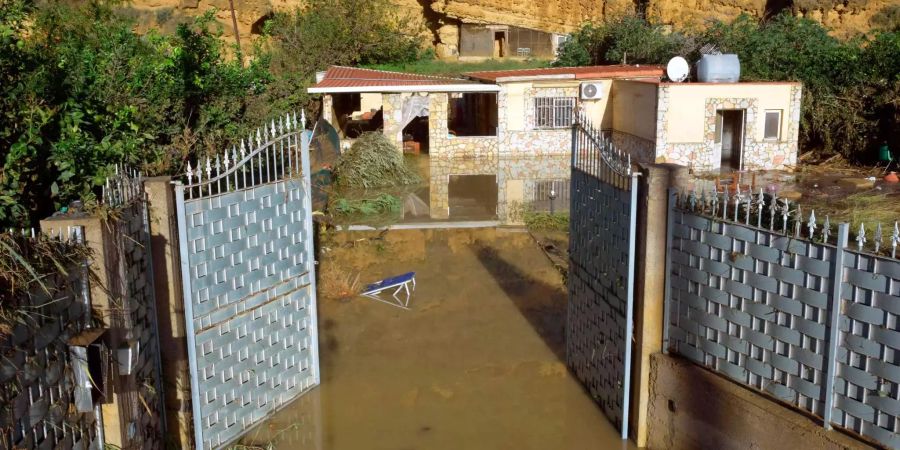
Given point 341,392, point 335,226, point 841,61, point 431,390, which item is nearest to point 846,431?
point 431,390

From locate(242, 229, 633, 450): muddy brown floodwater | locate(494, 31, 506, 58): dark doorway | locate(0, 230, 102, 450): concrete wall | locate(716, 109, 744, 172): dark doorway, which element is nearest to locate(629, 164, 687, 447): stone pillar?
locate(242, 229, 633, 450): muddy brown floodwater

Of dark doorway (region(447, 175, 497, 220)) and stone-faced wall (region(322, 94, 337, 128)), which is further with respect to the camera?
stone-faced wall (region(322, 94, 337, 128))

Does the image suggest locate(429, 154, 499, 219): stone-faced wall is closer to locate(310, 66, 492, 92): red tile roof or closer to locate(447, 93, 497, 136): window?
locate(447, 93, 497, 136): window

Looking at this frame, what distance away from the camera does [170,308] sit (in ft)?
19.2

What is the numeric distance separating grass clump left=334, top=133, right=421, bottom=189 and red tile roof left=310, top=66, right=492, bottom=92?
3276 mm

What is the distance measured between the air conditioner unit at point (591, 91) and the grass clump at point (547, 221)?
9716 mm

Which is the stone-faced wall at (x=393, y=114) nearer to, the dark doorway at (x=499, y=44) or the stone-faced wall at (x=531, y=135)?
the stone-faced wall at (x=531, y=135)

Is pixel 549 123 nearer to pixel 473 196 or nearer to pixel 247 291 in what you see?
pixel 473 196

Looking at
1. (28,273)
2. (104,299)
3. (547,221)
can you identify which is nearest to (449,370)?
(104,299)

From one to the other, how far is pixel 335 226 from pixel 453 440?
807cm

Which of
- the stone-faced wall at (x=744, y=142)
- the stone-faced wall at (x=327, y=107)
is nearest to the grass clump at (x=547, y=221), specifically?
the stone-faced wall at (x=744, y=142)

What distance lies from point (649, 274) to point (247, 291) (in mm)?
3197

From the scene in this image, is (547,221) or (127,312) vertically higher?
(127,312)

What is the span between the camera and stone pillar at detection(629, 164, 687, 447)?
581cm
